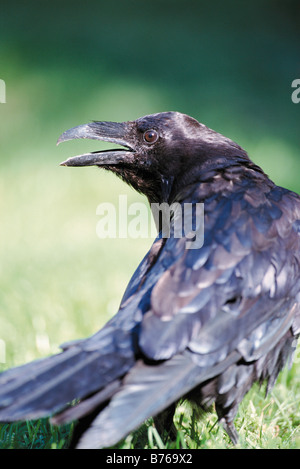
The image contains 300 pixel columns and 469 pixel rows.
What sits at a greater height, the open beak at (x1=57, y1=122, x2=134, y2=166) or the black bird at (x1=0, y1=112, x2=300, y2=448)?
the open beak at (x1=57, y1=122, x2=134, y2=166)

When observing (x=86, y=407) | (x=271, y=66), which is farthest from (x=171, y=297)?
(x=271, y=66)

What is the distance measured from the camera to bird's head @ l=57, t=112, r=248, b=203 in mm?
3537

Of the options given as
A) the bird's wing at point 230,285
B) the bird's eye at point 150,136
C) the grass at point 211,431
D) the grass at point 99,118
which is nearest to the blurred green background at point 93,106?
the grass at point 99,118

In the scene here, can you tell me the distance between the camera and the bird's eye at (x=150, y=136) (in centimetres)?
366

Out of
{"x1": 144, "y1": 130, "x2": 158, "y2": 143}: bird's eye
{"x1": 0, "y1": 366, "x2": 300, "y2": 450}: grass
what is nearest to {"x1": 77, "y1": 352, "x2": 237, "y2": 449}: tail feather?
{"x1": 0, "y1": 366, "x2": 300, "y2": 450}: grass

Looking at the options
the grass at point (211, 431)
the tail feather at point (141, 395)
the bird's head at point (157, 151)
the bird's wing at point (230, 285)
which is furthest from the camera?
the bird's head at point (157, 151)

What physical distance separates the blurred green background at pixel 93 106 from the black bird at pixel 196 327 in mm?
1602

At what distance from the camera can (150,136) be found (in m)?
3.67

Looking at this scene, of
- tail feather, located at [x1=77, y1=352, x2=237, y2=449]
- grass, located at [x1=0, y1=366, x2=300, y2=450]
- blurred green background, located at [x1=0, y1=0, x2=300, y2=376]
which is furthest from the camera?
blurred green background, located at [x1=0, y1=0, x2=300, y2=376]

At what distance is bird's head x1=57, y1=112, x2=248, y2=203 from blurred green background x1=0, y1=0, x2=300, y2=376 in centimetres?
128

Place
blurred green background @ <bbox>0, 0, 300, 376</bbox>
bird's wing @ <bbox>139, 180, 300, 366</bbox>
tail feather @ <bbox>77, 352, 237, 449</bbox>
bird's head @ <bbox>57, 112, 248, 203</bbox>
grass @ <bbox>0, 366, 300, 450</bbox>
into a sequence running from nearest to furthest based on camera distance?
tail feather @ <bbox>77, 352, 237, 449</bbox> < bird's wing @ <bbox>139, 180, 300, 366</bbox> < grass @ <bbox>0, 366, 300, 450</bbox> < bird's head @ <bbox>57, 112, 248, 203</bbox> < blurred green background @ <bbox>0, 0, 300, 376</bbox>

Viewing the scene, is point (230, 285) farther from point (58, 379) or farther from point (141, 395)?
point (58, 379)

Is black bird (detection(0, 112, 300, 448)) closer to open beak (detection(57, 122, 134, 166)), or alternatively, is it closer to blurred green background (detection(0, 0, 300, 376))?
open beak (detection(57, 122, 134, 166))

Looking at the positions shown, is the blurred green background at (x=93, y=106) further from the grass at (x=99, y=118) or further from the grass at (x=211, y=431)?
the grass at (x=211, y=431)
